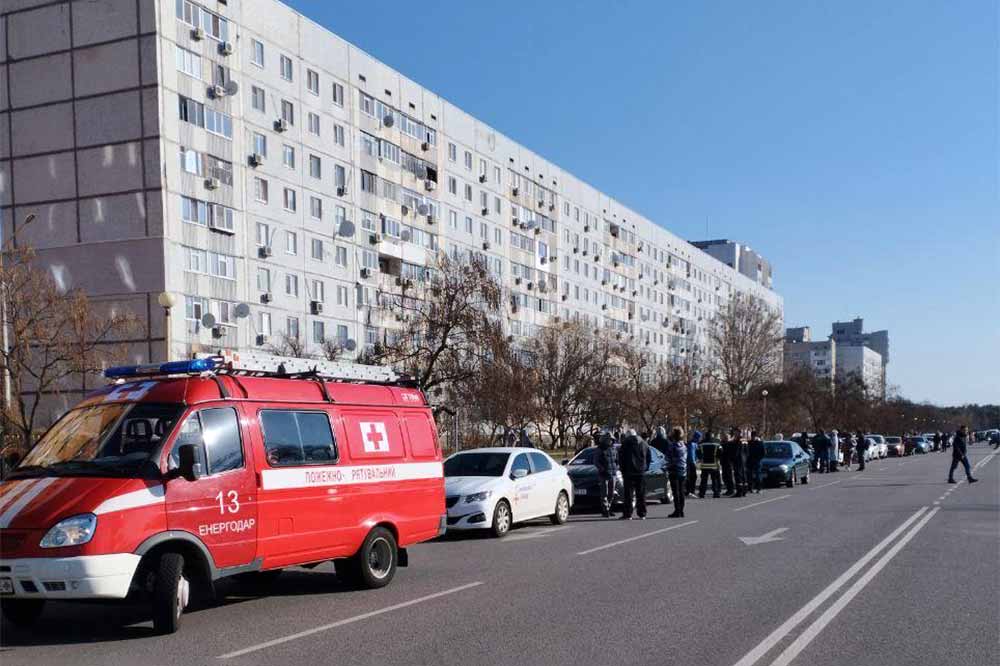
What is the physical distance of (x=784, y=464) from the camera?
31484 mm

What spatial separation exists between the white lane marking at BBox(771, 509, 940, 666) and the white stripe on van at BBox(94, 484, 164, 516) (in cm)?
519

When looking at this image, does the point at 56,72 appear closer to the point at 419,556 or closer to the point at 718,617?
the point at 419,556

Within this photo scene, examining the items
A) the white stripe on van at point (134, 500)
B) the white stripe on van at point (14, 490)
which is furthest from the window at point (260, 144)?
the white stripe on van at point (134, 500)

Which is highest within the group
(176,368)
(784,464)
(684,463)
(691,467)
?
(176,368)

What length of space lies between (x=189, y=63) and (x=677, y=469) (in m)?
31.7

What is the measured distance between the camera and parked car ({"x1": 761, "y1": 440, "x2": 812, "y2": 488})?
31.1 metres

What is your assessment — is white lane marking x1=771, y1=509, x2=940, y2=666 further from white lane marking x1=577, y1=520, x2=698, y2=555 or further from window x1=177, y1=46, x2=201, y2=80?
window x1=177, y1=46, x2=201, y2=80

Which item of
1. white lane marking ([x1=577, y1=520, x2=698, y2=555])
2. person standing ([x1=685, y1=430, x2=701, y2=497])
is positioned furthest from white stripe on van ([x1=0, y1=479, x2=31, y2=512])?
person standing ([x1=685, y1=430, x2=701, y2=497])

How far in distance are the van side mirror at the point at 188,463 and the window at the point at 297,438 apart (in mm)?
1078

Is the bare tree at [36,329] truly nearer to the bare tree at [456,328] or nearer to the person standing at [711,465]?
the bare tree at [456,328]

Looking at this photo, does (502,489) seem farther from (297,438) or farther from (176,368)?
(176,368)

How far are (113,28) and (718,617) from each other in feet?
135

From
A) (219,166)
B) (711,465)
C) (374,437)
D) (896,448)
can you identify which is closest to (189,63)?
(219,166)

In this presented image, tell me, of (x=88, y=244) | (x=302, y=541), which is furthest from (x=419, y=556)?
(x=88, y=244)
